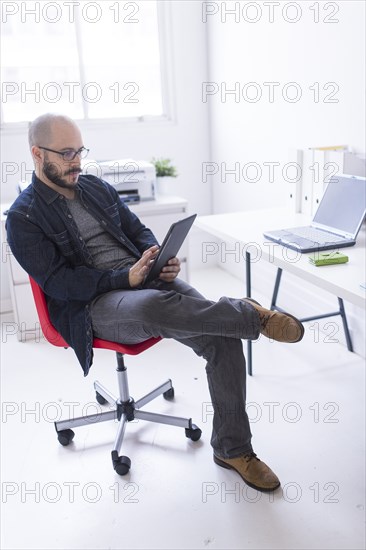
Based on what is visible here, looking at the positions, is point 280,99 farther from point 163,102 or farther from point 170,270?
point 170,270

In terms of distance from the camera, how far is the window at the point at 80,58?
11.0 ft

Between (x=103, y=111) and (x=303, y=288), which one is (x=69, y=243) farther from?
(x=103, y=111)

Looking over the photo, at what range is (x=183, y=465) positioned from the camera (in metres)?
2.02

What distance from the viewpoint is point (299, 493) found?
6.07 ft

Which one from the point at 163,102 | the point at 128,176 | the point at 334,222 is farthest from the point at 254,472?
the point at 163,102

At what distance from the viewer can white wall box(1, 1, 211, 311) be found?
3.49 meters

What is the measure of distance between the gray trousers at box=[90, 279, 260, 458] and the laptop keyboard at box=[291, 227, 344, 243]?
450 millimetres

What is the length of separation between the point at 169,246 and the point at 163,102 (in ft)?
7.25

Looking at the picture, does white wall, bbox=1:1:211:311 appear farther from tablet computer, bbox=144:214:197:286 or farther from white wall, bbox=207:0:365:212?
tablet computer, bbox=144:214:197:286
